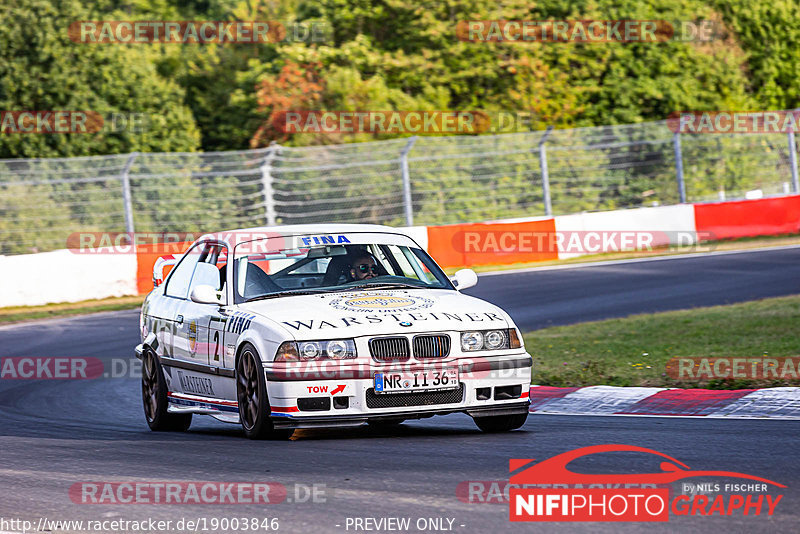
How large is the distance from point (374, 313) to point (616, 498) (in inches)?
99.5

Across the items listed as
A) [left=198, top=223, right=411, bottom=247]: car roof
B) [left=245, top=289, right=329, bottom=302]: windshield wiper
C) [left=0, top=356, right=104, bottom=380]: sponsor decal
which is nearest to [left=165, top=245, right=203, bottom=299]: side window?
[left=198, top=223, right=411, bottom=247]: car roof

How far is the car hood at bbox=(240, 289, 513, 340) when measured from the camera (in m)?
7.38

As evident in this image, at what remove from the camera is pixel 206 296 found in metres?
8.29

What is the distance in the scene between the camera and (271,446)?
7391 mm

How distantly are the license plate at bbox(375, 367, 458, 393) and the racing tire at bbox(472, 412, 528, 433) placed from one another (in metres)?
0.58

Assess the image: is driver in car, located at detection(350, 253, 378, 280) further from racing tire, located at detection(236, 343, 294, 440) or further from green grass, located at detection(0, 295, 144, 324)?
green grass, located at detection(0, 295, 144, 324)

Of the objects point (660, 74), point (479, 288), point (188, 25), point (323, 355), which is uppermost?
point (188, 25)

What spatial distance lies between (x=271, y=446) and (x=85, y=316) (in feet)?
38.7

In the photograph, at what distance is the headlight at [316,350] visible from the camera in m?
7.30

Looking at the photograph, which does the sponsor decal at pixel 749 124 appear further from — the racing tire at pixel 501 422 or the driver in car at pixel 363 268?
the racing tire at pixel 501 422

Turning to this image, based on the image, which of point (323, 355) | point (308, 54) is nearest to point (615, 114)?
point (308, 54)

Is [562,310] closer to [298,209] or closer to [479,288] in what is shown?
[479,288]

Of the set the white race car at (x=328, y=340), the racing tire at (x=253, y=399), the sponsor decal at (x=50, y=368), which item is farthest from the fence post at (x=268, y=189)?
the racing tire at (x=253, y=399)

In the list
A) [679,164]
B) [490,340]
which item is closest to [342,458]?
[490,340]
